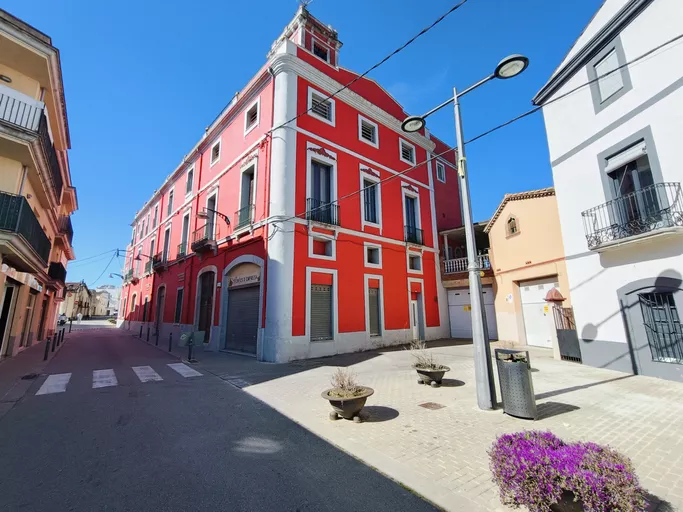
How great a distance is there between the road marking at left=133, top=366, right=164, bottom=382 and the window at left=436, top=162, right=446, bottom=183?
63.8 feet

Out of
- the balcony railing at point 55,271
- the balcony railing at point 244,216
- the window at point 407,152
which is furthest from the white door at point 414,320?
the balcony railing at point 55,271

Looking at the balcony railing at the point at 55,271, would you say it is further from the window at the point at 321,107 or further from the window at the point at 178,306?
the window at the point at 321,107

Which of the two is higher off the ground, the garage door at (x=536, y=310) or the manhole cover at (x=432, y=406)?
the garage door at (x=536, y=310)

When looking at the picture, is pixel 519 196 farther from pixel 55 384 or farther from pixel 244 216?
pixel 55 384

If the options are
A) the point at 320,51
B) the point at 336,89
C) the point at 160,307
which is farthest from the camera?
the point at 160,307

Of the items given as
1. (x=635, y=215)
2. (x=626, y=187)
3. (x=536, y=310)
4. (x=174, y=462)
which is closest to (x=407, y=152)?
(x=536, y=310)

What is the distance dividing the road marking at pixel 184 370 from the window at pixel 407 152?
49.4 ft

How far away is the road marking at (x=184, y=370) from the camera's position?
910 cm

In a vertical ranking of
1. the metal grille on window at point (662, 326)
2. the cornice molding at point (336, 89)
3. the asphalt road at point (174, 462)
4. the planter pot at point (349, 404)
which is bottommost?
the asphalt road at point (174, 462)

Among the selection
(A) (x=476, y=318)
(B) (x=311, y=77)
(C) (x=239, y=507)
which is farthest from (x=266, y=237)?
(C) (x=239, y=507)

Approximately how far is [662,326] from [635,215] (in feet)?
9.62

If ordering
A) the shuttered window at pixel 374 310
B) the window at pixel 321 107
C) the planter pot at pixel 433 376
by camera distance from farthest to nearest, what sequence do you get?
the shuttered window at pixel 374 310 < the window at pixel 321 107 < the planter pot at pixel 433 376

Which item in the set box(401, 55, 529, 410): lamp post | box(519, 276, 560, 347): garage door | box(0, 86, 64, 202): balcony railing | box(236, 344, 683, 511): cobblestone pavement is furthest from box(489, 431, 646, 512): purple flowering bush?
box(0, 86, 64, 202): balcony railing

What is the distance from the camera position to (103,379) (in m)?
8.34
